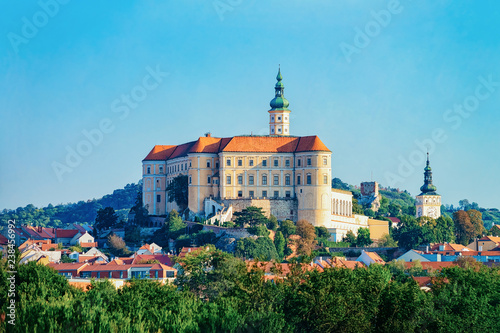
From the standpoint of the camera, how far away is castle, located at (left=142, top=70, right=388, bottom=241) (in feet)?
340

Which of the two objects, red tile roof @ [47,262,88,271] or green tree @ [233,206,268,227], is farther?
green tree @ [233,206,268,227]

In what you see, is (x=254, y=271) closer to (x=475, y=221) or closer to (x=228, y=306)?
(x=228, y=306)

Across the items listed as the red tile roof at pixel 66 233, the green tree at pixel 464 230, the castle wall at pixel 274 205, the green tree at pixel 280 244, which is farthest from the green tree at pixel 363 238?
the red tile roof at pixel 66 233

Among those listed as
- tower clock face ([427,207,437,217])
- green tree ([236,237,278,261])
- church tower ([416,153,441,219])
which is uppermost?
church tower ([416,153,441,219])

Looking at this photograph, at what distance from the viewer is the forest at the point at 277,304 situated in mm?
46938

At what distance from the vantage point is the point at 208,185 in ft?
347

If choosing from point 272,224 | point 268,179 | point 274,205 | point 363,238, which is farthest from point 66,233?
point 363,238

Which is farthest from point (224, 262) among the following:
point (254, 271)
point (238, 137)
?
point (238, 137)

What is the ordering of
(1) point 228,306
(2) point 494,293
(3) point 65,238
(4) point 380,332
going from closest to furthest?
1. (1) point 228,306
2. (4) point 380,332
3. (2) point 494,293
4. (3) point 65,238

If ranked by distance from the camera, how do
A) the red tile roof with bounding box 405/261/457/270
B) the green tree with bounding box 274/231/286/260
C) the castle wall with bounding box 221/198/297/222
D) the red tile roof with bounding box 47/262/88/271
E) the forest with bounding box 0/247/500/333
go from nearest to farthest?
1. the forest with bounding box 0/247/500/333
2. the red tile roof with bounding box 47/262/88/271
3. the red tile roof with bounding box 405/261/457/270
4. the green tree with bounding box 274/231/286/260
5. the castle wall with bounding box 221/198/297/222

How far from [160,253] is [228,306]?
51.1 m

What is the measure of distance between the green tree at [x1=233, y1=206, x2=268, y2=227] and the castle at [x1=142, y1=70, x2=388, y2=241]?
228 cm

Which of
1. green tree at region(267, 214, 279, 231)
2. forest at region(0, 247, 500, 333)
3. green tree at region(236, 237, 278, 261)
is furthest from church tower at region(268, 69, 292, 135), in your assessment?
forest at region(0, 247, 500, 333)

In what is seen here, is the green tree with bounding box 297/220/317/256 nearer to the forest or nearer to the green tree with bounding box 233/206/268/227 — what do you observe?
the green tree with bounding box 233/206/268/227
